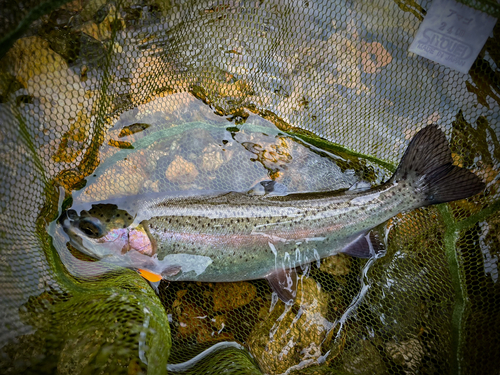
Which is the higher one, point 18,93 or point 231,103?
point 231,103

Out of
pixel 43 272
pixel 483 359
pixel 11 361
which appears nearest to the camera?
pixel 11 361

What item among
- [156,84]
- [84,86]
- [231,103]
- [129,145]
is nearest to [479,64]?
[231,103]

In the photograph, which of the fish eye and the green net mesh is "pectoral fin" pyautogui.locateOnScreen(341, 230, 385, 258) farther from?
the fish eye

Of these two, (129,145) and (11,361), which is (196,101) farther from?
(11,361)

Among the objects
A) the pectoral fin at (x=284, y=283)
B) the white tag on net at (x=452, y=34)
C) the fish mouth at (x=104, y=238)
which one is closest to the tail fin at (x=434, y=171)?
the white tag on net at (x=452, y=34)

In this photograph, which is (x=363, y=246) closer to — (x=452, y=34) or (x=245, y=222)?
(x=245, y=222)

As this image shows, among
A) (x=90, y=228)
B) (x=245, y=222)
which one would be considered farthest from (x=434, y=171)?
(x=90, y=228)

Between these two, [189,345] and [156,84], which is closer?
[189,345]

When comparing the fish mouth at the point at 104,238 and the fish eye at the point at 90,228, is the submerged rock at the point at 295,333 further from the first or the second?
the fish eye at the point at 90,228
